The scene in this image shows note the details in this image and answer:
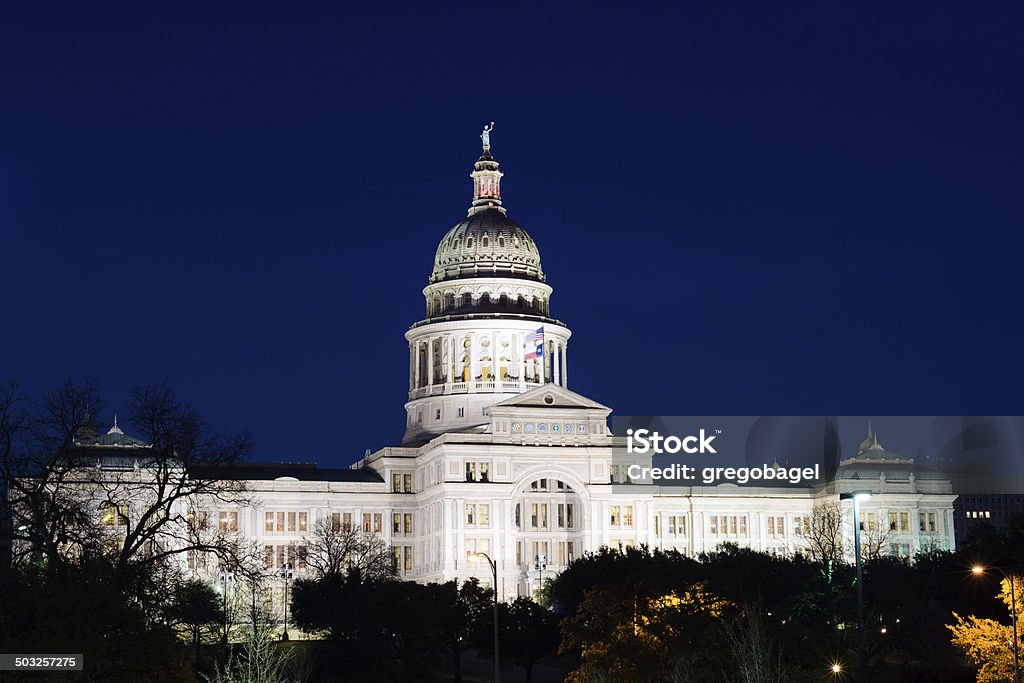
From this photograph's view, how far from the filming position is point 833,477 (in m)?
181

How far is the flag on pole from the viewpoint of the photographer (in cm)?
18375

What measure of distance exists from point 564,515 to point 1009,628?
86362 millimetres

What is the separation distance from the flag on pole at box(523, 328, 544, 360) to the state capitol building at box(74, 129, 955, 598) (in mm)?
139

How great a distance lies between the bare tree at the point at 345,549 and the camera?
148m

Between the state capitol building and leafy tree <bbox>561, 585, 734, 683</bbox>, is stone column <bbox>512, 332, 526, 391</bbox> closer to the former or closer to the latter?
the state capitol building

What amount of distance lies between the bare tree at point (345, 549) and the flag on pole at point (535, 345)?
24.6 meters

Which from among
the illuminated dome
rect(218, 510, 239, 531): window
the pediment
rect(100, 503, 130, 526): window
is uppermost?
the illuminated dome

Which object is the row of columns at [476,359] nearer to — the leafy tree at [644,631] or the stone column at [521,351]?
the stone column at [521,351]

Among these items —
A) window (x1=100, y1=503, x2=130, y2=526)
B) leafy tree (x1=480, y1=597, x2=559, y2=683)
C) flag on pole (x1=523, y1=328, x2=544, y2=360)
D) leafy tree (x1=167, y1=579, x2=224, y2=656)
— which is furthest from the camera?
flag on pole (x1=523, y1=328, x2=544, y2=360)

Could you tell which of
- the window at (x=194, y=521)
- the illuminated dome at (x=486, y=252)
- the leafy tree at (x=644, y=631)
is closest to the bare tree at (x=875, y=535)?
the illuminated dome at (x=486, y=252)

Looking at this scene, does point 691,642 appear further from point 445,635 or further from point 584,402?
point 584,402

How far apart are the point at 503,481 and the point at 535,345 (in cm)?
2087

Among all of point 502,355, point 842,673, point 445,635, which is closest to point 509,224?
point 502,355

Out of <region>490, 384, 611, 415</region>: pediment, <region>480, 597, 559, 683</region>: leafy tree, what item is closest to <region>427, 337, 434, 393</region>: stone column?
<region>490, 384, 611, 415</region>: pediment
